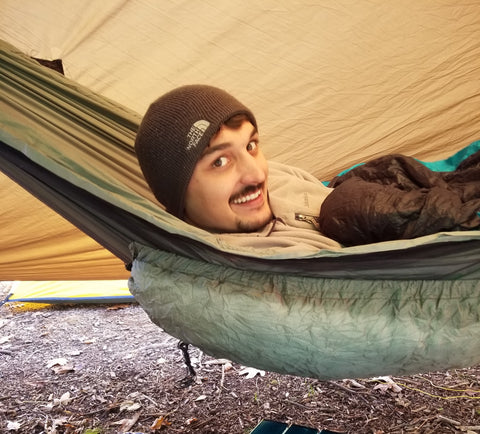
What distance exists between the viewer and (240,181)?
1066mm

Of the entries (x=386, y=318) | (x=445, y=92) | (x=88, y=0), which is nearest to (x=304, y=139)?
(x=445, y=92)

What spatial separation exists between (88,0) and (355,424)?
4.96 feet

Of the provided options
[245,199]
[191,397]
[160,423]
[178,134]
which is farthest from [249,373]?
[178,134]

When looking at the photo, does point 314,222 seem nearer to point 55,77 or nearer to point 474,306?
point 474,306

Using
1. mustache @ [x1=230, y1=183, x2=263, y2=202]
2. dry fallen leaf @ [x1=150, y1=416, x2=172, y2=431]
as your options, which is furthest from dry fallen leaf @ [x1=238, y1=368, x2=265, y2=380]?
mustache @ [x1=230, y1=183, x2=263, y2=202]

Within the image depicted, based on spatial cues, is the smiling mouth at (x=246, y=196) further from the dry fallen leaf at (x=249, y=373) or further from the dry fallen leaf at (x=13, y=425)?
the dry fallen leaf at (x=13, y=425)

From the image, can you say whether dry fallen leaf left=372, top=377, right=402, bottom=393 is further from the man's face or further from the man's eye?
the man's eye

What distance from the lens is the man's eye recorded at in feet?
3.54

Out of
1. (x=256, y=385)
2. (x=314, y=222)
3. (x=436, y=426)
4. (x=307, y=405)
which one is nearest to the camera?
(x=314, y=222)

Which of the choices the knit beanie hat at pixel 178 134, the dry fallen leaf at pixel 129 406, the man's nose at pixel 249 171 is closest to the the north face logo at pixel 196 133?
the knit beanie hat at pixel 178 134

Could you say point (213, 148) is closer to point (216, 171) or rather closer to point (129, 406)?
point (216, 171)

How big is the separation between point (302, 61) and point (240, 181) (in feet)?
2.29

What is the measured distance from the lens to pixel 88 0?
147 centimetres

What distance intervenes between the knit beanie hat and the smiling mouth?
11 cm
